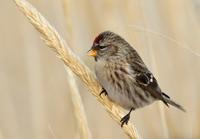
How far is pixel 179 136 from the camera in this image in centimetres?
191

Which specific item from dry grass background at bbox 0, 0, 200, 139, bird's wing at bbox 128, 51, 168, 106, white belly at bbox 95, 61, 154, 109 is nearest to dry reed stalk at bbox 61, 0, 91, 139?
white belly at bbox 95, 61, 154, 109

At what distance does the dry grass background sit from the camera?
2.09 meters

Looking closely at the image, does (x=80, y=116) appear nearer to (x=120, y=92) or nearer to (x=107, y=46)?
(x=120, y=92)

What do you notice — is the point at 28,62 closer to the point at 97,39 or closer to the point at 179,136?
the point at 97,39

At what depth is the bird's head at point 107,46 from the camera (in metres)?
2.02

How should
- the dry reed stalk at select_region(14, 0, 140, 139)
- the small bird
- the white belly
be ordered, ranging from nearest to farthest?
the dry reed stalk at select_region(14, 0, 140, 139), the white belly, the small bird

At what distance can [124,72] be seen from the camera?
2.11 m

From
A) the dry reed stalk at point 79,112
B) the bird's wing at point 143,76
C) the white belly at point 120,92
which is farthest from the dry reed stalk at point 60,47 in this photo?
the bird's wing at point 143,76

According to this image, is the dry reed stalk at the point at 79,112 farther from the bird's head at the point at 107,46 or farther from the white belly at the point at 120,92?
the bird's head at the point at 107,46

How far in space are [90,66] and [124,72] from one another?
0.49ft

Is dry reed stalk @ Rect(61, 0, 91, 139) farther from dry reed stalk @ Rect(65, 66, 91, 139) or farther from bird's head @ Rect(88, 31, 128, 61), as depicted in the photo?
bird's head @ Rect(88, 31, 128, 61)

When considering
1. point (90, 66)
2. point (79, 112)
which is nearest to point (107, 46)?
point (90, 66)

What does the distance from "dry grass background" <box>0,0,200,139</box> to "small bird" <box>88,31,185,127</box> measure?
5 cm

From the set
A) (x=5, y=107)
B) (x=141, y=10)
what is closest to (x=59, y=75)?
(x=5, y=107)
